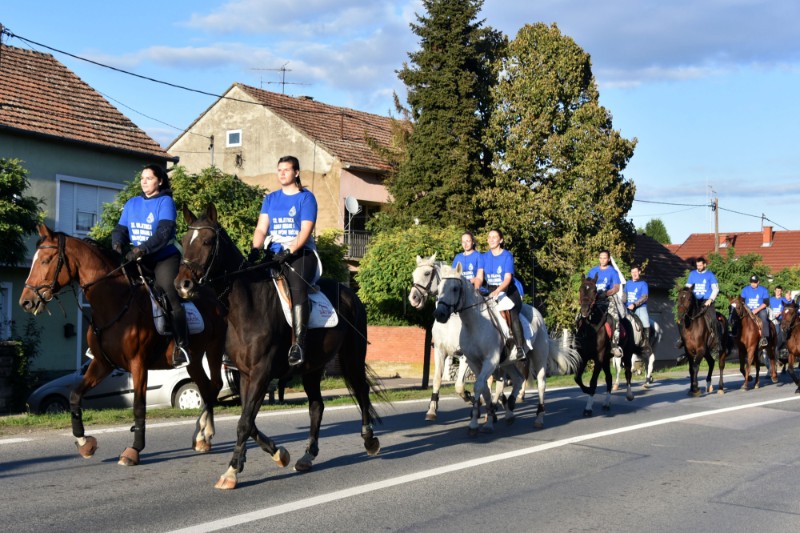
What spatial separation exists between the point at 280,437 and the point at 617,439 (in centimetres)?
431

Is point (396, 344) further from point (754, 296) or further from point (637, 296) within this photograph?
point (754, 296)

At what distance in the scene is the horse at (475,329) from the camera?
38.2 ft

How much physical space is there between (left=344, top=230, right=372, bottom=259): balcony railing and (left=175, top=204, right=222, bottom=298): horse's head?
32.2 m

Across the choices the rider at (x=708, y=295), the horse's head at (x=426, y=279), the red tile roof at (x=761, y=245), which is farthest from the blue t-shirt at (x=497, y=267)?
the red tile roof at (x=761, y=245)

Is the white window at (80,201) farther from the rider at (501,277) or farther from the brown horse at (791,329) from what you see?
the brown horse at (791,329)

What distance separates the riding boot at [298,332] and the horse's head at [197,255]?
1056 millimetres

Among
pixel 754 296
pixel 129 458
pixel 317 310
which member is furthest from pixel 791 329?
pixel 129 458

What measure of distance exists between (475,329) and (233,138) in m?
33.5

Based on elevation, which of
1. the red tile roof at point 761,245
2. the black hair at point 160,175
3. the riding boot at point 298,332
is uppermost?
the red tile roof at point 761,245

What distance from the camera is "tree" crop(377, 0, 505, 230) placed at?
3494 cm

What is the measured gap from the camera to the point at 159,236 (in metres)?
8.81

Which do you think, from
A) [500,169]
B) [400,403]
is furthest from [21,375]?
[500,169]

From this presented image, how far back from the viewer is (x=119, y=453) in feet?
30.7

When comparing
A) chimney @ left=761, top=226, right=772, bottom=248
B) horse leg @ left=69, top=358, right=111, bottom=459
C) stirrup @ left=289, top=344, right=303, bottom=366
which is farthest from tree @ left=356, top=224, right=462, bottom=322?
chimney @ left=761, top=226, right=772, bottom=248
